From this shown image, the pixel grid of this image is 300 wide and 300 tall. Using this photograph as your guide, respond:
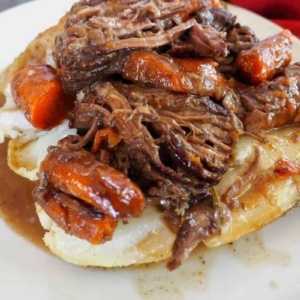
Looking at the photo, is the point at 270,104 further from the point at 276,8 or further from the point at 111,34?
the point at 276,8

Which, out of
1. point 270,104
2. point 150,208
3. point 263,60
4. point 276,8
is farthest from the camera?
point 276,8

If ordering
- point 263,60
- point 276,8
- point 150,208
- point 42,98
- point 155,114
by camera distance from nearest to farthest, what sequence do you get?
point 155,114
point 150,208
point 42,98
point 263,60
point 276,8

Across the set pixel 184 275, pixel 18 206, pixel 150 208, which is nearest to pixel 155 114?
pixel 150 208

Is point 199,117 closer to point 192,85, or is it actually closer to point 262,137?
point 192,85

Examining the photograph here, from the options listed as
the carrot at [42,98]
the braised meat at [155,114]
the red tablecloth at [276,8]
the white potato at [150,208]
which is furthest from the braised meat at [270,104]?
the red tablecloth at [276,8]

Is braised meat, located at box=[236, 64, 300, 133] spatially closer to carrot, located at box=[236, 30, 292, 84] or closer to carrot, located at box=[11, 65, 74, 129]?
carrot, located at box=[236, 30, 292, 84]

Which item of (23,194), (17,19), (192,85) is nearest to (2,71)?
(17,19)

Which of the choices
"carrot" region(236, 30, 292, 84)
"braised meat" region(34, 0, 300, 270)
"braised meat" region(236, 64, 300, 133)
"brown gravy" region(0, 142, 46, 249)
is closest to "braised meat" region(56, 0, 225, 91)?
"braised meat" region(34, 0, 300, 270)
